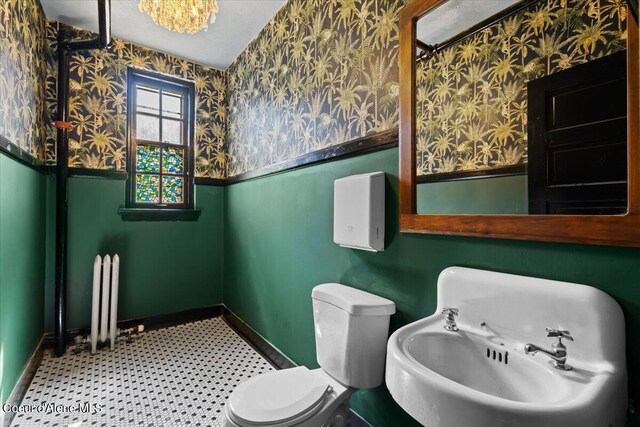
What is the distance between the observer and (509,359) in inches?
33.7

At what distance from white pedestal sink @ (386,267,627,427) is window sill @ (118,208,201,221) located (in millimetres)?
2586

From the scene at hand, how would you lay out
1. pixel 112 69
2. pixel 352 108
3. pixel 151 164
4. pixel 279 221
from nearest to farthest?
pixel 352 108, pixel 279 221, pixel 112 69, pixel 151 164

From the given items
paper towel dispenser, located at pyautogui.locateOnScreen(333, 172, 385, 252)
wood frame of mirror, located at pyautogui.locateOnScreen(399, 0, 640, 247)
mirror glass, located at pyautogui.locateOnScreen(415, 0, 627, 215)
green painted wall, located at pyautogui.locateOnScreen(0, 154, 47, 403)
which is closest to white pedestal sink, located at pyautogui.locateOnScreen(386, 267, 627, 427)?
wood frame of mirror, located at pyautogui.locateOnScreen(399, 0, 640, 247)

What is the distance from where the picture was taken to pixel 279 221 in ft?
7.28

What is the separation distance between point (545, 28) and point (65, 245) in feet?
10.2

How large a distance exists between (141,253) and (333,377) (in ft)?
7.41

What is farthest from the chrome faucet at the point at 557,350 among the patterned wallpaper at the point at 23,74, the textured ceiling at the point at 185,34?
the textured ceiling at the point at 185,34

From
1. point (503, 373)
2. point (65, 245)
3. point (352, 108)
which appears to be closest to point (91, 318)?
point (65, 245)

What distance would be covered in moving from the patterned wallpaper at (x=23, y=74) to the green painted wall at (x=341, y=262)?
145 cm

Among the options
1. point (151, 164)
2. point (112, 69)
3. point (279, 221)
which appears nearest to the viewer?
point (279, 221)

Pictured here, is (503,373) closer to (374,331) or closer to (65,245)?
(374,331)

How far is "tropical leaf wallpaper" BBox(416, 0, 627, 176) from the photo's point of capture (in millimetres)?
818

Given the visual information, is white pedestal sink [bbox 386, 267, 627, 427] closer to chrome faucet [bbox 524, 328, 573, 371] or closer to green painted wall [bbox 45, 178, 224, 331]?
chrome faucet [bbox 524, 328, 573, 371]

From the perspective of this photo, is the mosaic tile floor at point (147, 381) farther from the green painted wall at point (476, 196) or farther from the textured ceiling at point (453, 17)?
the textured ceiling at point (453, 17)
